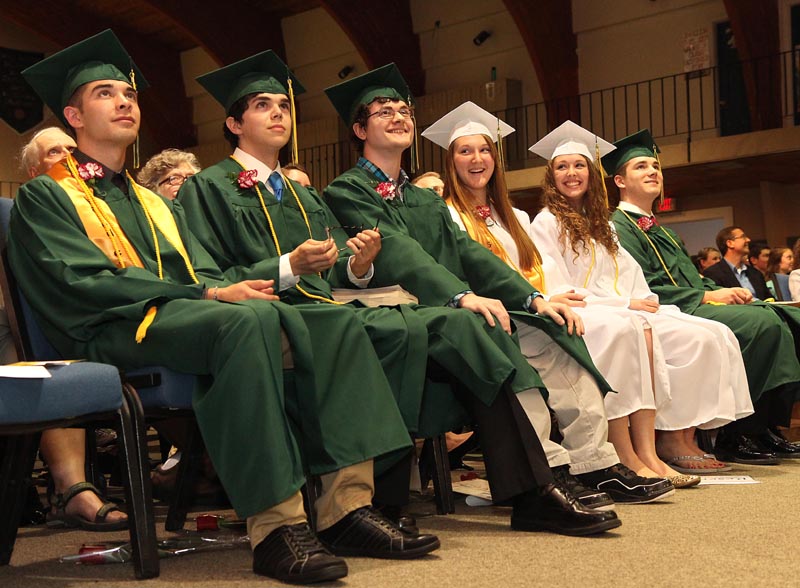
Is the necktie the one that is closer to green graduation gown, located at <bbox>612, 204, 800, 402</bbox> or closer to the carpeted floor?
the carpeted floor

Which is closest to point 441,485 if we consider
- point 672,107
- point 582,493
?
point 582,493

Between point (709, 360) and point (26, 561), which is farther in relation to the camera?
point (709, 360)

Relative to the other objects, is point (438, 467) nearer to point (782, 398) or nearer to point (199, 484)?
point (199, 484)

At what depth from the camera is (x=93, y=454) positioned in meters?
3.88

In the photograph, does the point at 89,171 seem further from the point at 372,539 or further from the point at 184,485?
the point at 372,539

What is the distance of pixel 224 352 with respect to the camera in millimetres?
2564

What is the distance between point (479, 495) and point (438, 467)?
1.07 feet

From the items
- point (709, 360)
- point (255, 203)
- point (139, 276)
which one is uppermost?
point (255, 203)

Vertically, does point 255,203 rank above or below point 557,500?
above

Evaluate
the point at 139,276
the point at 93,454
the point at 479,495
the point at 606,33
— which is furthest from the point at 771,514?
the point at 606,33

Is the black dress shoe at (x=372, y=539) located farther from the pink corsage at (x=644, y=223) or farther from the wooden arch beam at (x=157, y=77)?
the wooden arch beam at (x=157, y=77)

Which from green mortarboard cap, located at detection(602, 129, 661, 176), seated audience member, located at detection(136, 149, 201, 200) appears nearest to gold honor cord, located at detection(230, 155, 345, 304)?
seated audience member, located at detection(136, 149, 201, 200)

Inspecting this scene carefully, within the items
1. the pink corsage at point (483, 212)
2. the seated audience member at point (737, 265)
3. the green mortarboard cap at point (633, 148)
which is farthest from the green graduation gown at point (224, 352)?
the seated audience member at point (737, 265)

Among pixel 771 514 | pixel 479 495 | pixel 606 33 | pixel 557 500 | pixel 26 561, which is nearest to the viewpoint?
pixel 26 561
